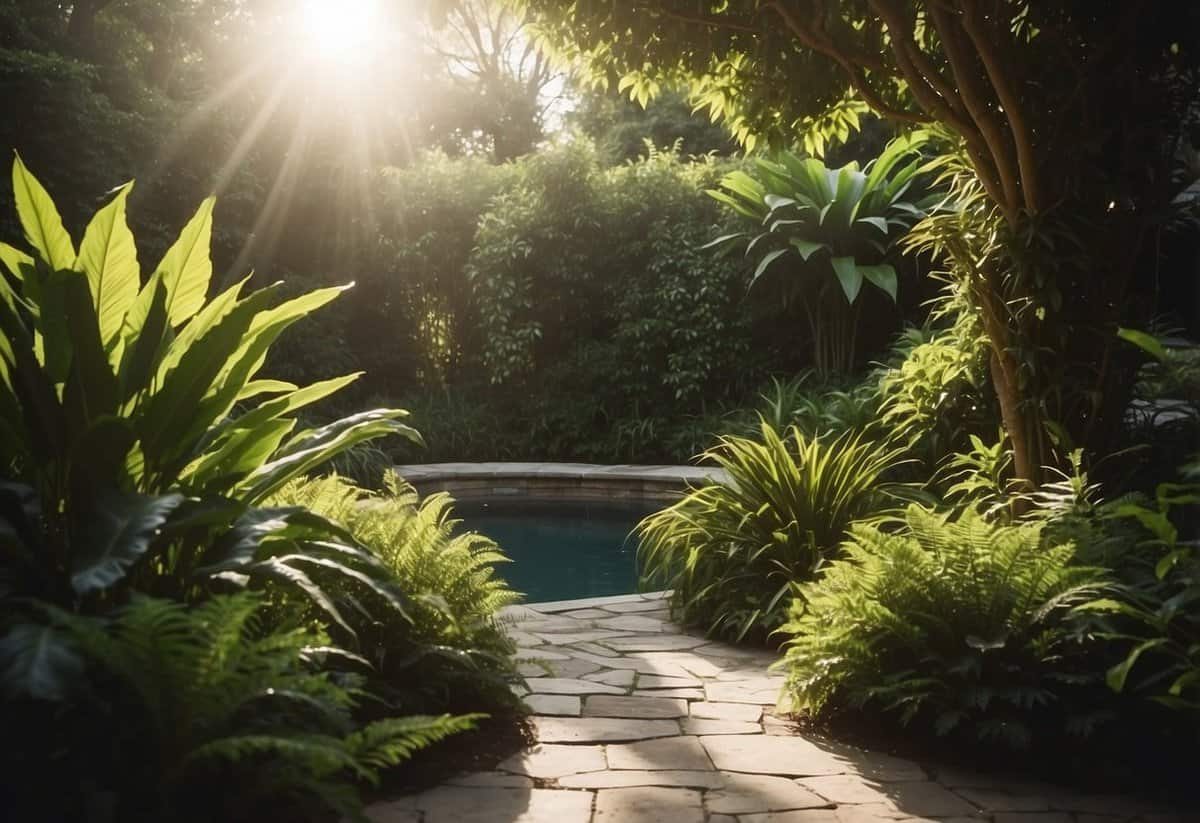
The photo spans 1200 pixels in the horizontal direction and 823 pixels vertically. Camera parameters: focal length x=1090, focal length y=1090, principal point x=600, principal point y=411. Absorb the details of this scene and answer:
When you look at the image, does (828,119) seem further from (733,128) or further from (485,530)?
(485,530)

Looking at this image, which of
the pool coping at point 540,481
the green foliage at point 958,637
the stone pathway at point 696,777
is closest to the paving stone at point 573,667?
the stone pathway at point 696,777

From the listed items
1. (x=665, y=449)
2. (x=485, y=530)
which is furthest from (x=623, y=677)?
(x=665, y=449)

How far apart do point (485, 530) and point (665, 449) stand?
7.25 ft

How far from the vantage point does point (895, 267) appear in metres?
8.95

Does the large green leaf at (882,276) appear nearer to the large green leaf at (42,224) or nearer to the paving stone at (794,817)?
the paving stone at (794,817)

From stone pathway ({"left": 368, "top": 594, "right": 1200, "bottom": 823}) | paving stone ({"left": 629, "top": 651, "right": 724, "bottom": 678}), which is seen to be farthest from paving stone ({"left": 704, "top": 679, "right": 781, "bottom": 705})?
paving stone ({"left": 629, "top": 651, "right": 724, "bottom": 678})

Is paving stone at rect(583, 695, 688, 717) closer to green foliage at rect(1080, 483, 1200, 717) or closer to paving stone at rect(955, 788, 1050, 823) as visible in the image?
paving stone at rect(955, 788, 1050, 823)

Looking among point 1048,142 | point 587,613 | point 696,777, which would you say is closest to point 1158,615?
point 696,777

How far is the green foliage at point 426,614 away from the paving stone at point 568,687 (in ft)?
1.05

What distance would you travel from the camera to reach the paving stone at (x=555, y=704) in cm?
311

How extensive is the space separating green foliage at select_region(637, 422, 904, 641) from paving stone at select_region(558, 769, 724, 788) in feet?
4.68

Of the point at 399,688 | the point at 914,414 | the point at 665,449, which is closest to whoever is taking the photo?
the point at 399,688

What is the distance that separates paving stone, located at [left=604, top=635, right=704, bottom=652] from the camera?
13.1 ft

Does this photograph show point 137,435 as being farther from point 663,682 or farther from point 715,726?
point 663,682
